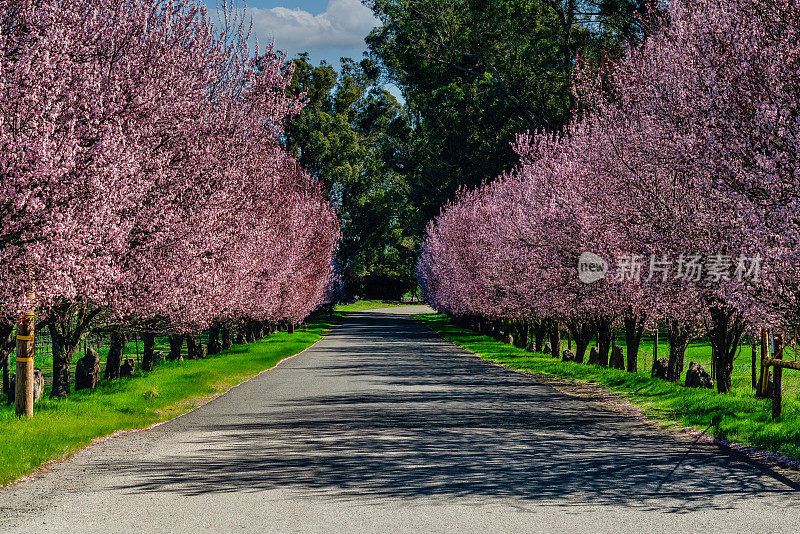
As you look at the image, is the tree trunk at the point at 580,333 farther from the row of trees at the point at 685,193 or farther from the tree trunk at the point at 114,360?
the tree trunk at the point at 114,360

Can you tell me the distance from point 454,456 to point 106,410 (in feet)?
25.7

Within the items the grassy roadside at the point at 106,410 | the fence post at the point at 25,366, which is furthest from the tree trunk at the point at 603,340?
the fence post at the point at 25,366

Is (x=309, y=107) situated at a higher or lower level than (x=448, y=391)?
higher

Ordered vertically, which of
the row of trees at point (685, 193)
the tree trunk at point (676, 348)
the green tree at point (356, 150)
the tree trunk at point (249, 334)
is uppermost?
the green tree at point (356, 150)

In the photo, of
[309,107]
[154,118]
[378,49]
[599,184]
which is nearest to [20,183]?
[154,118]

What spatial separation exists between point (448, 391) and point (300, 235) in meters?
Answer: 25.6

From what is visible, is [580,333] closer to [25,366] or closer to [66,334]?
[66,334]

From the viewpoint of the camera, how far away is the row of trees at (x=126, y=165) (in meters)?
11.7

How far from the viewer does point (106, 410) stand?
48.3 ft

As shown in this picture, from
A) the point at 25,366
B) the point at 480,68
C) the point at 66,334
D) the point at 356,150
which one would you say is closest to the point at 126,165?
the point at 25,366

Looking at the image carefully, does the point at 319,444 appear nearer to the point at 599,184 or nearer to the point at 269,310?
the point at 599,184

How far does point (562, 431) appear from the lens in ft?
40.1

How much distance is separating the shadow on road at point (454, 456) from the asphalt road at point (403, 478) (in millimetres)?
30

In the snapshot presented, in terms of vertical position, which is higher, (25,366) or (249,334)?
(25,366)
